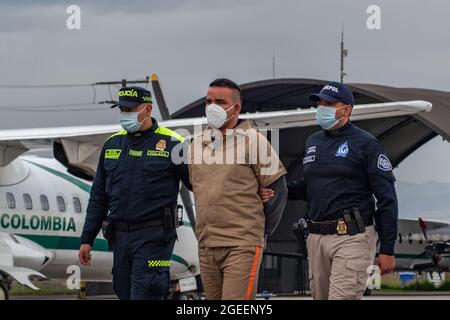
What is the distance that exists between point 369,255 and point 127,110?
2.19m

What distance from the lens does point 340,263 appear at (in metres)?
8.14

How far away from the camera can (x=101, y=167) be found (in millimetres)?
8953

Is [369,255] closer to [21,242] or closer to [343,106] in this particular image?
[343,106]

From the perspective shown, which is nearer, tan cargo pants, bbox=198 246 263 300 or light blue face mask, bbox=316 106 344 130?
tan cargo pants, bbox=198 246 263 300

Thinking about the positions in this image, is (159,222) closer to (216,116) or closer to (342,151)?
(216,116)

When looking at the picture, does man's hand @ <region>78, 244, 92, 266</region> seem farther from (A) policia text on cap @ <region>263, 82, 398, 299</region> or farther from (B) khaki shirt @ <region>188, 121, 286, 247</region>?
(A) policia text on cap @ <region>263, 82, 398, 299</region>

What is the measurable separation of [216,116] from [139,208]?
1.01 metres

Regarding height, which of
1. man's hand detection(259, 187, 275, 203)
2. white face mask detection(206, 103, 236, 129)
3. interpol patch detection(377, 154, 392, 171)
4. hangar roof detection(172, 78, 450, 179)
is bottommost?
hangar roof detection(172, 78, 450, 179)

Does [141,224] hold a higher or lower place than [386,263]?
higher

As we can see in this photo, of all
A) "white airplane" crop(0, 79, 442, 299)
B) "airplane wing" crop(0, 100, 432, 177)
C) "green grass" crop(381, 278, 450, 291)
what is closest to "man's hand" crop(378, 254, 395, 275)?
"airplane wing" crop(0, 100, 432, 177)

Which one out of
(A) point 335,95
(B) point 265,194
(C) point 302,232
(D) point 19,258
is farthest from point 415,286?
(B) point 265,194

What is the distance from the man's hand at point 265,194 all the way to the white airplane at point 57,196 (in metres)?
8.98

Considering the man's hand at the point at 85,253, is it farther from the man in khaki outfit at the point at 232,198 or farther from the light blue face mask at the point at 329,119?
the light blue face mask at the point at 329,119

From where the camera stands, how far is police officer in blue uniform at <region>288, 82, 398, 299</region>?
8.11 m
